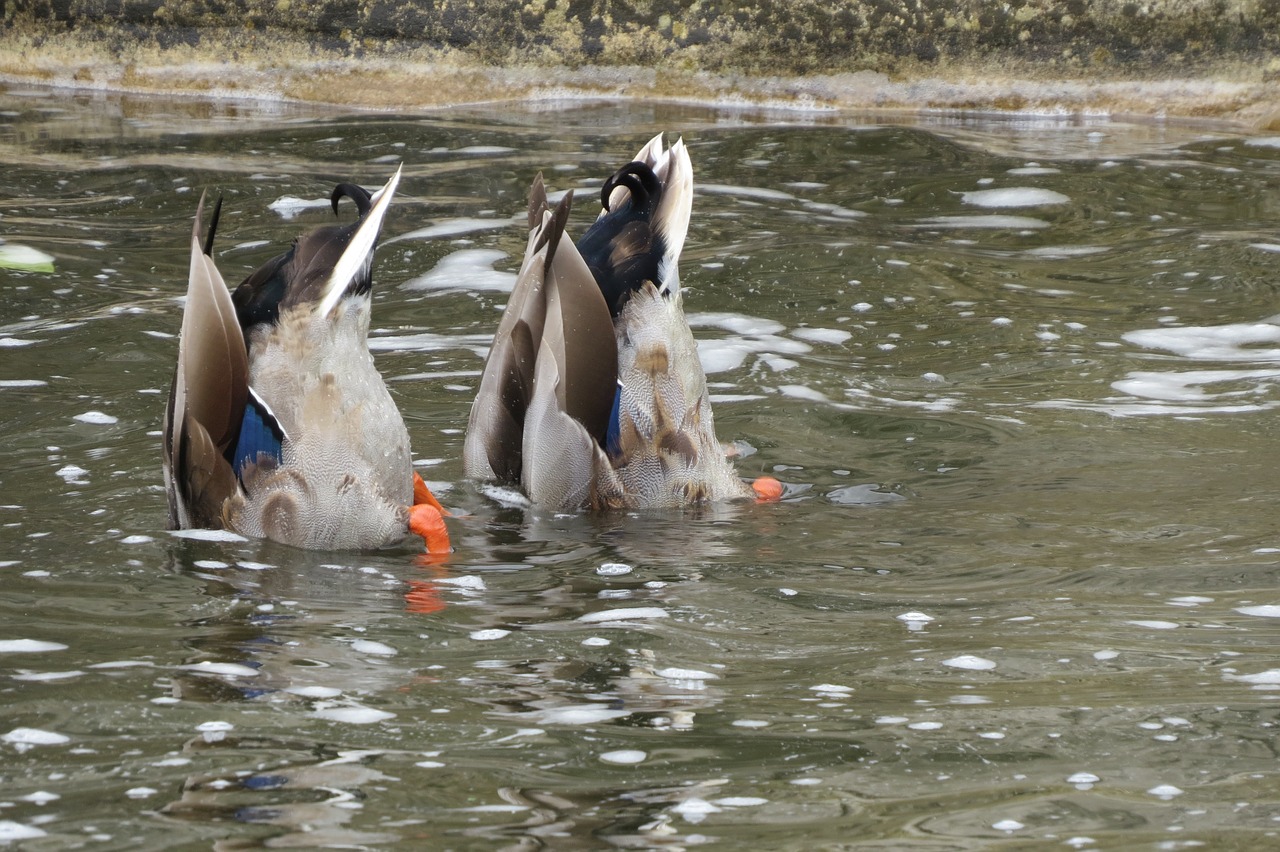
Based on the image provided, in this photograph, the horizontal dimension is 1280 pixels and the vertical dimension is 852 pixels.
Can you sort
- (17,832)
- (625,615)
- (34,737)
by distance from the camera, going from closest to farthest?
(17,832) → (34,737) → (625,615)

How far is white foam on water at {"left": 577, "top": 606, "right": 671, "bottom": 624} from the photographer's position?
12.8 feet

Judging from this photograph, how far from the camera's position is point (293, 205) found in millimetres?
9227

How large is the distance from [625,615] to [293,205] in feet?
19.1

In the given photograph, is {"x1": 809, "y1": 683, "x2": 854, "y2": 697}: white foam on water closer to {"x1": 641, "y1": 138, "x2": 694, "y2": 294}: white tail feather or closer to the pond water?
the pond water

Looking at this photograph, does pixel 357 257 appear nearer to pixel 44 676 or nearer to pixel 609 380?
pixel 609 380

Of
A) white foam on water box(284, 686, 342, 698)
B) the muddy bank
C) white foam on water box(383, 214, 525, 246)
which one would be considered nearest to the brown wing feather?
white foam on water box(284, 686, 342, 698)

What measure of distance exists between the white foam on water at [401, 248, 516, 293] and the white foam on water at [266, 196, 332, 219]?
4.11 ft

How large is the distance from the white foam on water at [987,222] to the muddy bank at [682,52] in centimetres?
359

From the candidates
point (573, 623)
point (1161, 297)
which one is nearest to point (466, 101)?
point (1161, 297)

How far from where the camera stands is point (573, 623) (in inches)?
153

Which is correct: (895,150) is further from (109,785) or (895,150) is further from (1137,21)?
(109,785)

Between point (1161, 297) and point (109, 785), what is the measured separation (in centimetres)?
564

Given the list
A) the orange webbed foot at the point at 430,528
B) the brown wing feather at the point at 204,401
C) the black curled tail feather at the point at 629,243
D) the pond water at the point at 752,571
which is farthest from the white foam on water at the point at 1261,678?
the brown wing feather at the point at 204,401

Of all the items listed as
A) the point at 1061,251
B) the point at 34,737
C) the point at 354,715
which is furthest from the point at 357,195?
the point at 1061,251
